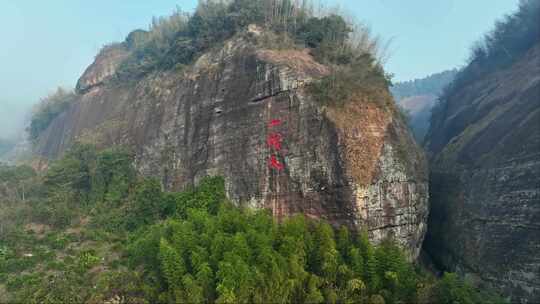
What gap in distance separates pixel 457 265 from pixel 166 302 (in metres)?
11.1

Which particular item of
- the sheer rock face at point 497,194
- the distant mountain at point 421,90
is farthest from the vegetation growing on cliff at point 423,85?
the sheer rock face at point 497,194

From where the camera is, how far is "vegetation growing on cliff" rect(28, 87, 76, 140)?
121 feet

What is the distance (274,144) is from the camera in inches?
542

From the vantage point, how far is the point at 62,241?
14.7 meters

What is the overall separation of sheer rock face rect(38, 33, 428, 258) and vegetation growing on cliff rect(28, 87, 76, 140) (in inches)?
916

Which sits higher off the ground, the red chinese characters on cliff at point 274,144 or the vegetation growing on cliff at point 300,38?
the vegetation growing on cliff at point 300,38

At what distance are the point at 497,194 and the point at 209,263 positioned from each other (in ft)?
34.2

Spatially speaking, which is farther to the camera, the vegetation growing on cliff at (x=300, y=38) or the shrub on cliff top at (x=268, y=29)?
the shrub on cliff top at (x=268, y=29)

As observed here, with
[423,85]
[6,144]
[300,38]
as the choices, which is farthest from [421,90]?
[6,144]

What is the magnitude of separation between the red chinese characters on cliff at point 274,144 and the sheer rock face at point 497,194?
7.77 metres

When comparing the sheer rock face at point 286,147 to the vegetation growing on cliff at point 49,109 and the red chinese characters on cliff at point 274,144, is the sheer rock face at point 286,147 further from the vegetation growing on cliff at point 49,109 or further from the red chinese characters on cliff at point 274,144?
the vegetation growing on cliff at point 49,109

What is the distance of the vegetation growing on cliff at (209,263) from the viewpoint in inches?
373

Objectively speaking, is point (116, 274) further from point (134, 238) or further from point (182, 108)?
point (182, 108)

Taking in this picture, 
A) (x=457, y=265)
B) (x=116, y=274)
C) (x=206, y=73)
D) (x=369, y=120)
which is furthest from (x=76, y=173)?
(x=457, y=265)
